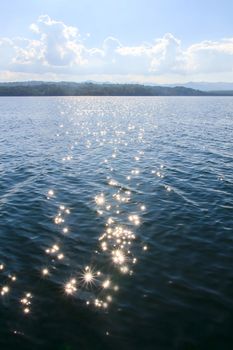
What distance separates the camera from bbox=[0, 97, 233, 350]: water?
13.5 meters

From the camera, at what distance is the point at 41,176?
36406 mm

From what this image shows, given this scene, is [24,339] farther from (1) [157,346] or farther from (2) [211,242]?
(2) [211,242]

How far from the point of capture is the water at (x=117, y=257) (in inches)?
531

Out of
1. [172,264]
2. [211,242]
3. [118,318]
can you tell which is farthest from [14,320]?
[211,242]

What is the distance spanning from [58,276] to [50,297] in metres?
1.72

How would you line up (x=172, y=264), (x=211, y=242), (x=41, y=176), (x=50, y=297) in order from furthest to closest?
(x=41, y=176)
(x=211, y=242)
(x=172, y=264)
(x=50, y=297)

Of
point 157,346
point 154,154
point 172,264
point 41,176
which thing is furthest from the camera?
point 154,154

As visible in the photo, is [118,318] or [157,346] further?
[118,318]

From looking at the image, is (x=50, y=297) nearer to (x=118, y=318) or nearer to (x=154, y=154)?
(x=118, y=318)

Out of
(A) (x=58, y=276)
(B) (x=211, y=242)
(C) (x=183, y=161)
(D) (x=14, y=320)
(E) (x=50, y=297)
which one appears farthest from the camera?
(C) (x=183, y=161)

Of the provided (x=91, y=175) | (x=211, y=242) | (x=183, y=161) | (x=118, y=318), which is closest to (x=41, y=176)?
(x=91, y=175)

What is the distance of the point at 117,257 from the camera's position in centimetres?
1897

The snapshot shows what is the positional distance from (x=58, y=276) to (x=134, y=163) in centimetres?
2774

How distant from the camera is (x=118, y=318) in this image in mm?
14078
